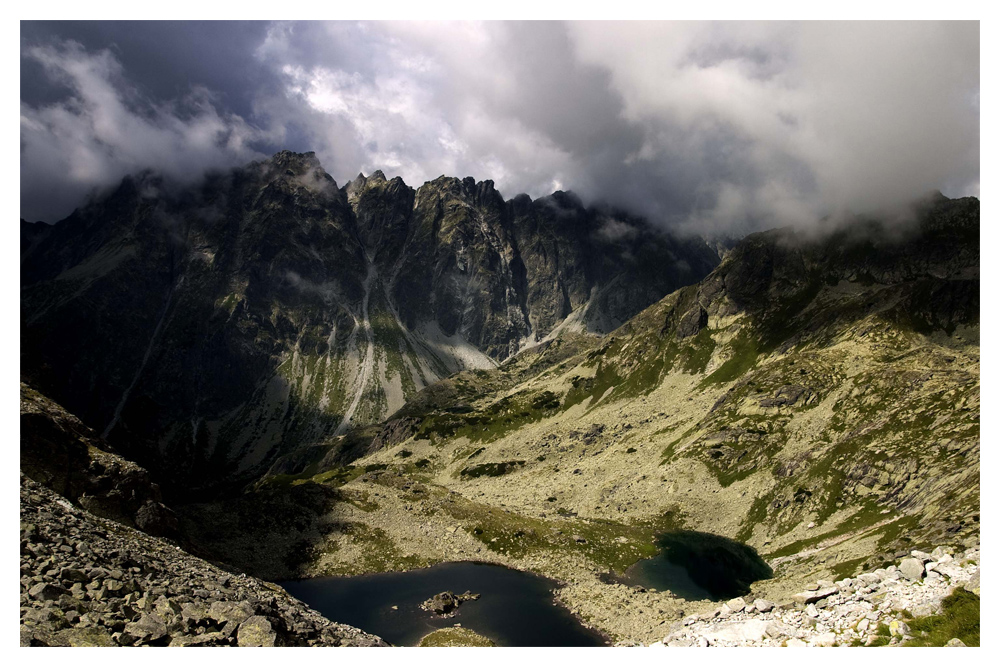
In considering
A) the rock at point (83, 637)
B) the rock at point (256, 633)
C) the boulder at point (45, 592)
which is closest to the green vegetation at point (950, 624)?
the rock at point (256, 633)

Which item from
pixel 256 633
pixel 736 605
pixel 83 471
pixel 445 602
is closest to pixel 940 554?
pixel 736 605

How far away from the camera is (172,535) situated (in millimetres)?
63312

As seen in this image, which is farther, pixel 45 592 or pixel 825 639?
pixel 825 639

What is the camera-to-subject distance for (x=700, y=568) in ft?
322

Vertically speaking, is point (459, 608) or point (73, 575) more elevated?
point (73, 575)

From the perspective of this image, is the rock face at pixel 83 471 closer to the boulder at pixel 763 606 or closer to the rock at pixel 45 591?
the rock at pixel 45 591

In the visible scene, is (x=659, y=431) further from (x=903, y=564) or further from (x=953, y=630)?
(x=953, y=630)

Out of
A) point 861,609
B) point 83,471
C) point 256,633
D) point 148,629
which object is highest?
point 83,471

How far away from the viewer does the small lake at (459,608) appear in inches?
2685

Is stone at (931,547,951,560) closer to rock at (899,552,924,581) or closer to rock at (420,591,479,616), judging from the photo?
rock at (899,552,924,581)

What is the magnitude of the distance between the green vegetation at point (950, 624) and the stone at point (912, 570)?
260 inches

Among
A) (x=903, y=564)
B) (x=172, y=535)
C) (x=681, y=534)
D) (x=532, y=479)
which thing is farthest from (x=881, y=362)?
(x=172, y=535)

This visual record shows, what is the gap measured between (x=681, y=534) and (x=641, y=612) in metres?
55.0

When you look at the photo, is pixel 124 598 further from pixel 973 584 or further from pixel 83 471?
pixel 973 584
